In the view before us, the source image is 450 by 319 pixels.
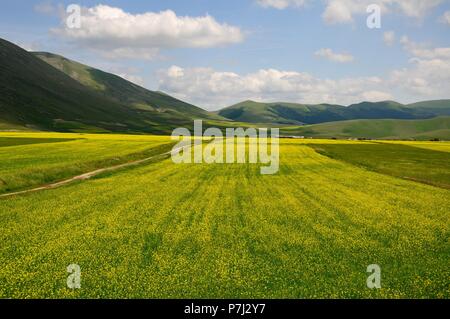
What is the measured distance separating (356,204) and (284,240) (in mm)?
12635

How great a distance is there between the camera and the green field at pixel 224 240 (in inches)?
585

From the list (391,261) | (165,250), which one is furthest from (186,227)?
(391,261)

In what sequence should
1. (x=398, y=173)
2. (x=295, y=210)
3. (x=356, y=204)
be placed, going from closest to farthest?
(x=295, y=210) < (x=356, y=204) < (x=398, y=173)

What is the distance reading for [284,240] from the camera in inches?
822

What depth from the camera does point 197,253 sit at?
18516 mm

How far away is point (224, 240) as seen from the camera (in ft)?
67.8

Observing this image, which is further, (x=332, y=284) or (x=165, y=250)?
(x=165, y=250)

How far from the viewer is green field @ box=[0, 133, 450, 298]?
1485cm
